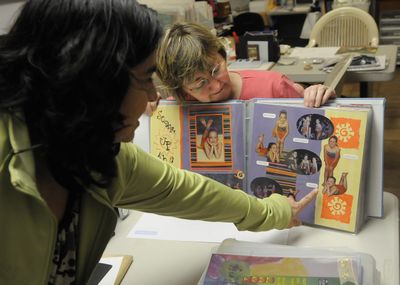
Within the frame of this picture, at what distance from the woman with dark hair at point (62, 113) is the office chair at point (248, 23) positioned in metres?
3.67

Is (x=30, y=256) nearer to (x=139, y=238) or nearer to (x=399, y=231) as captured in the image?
(x=139, y=238)

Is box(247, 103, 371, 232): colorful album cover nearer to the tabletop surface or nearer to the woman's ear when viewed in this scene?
the woman's ear

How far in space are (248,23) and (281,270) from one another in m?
3.66

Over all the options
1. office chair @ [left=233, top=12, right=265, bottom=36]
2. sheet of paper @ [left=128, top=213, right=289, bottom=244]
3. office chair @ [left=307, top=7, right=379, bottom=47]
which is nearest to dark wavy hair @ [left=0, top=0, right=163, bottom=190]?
sheet of paper @ [left=128, top=213, right=289, bottom=244]

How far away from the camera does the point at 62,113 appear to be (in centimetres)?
66

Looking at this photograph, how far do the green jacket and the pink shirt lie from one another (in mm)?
497

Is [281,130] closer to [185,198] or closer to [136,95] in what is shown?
[185,198]

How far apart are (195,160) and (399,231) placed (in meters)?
0.57

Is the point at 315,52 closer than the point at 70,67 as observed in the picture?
No

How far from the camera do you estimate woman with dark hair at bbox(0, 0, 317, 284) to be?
65cm

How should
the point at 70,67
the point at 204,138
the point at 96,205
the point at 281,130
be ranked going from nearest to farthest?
the point at 70,67
the point at 96,205
the point at 281,130
the point at 204,138

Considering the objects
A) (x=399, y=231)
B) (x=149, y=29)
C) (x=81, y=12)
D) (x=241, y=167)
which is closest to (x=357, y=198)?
(x=399, y=231)

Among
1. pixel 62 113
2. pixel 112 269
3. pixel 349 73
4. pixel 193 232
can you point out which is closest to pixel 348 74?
pixel 349 73

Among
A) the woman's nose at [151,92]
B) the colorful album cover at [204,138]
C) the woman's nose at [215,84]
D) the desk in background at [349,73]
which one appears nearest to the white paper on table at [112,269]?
the colorful album cover at [204,138]
